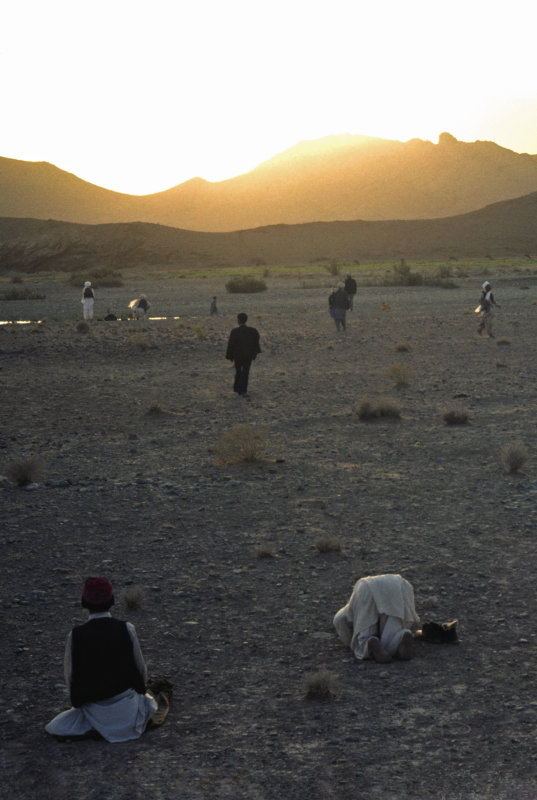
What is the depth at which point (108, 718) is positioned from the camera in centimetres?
578

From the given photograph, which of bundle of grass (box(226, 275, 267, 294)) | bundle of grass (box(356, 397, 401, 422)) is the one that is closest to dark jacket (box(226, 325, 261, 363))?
bundle of grass (box(356, 397, 401, 422))

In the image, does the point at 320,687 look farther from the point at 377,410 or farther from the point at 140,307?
the point at 140,307

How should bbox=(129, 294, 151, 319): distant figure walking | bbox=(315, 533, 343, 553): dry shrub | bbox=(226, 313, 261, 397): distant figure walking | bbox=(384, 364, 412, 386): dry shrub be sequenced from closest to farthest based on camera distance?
bbox=(315, 533, 343, 553): dry shrub < bbox=(226, 313, 261, 397): distant figure walking < bbox=(384, 364, 412, 386): dry shrub < bbox=(129, 294, 151, 319): distant figure walking

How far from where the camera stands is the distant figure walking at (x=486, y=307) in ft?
88.8

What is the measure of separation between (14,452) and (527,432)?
779 cm

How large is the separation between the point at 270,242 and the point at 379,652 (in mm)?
137577

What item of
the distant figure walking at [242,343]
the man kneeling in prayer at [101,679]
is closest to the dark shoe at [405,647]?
the man kneeling in prayer at [101,679]

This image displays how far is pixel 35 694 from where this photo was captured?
649 centimetres

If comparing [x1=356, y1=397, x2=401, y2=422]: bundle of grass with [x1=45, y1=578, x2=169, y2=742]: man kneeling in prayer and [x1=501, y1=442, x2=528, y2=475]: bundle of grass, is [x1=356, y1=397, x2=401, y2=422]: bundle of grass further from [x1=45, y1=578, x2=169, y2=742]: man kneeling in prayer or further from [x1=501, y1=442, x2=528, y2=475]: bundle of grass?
[x1=45, y1=578, x2=169, y2=742]: man kneeling in prayer

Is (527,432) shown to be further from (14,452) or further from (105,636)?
(105,636)

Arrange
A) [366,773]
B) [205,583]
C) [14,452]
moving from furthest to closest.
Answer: [14,452] → [205,583] → [366,773]

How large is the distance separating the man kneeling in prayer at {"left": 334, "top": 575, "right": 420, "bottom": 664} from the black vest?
6.27ft

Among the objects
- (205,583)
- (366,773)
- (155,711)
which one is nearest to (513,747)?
(366,773)

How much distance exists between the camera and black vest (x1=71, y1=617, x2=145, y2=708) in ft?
19.0
